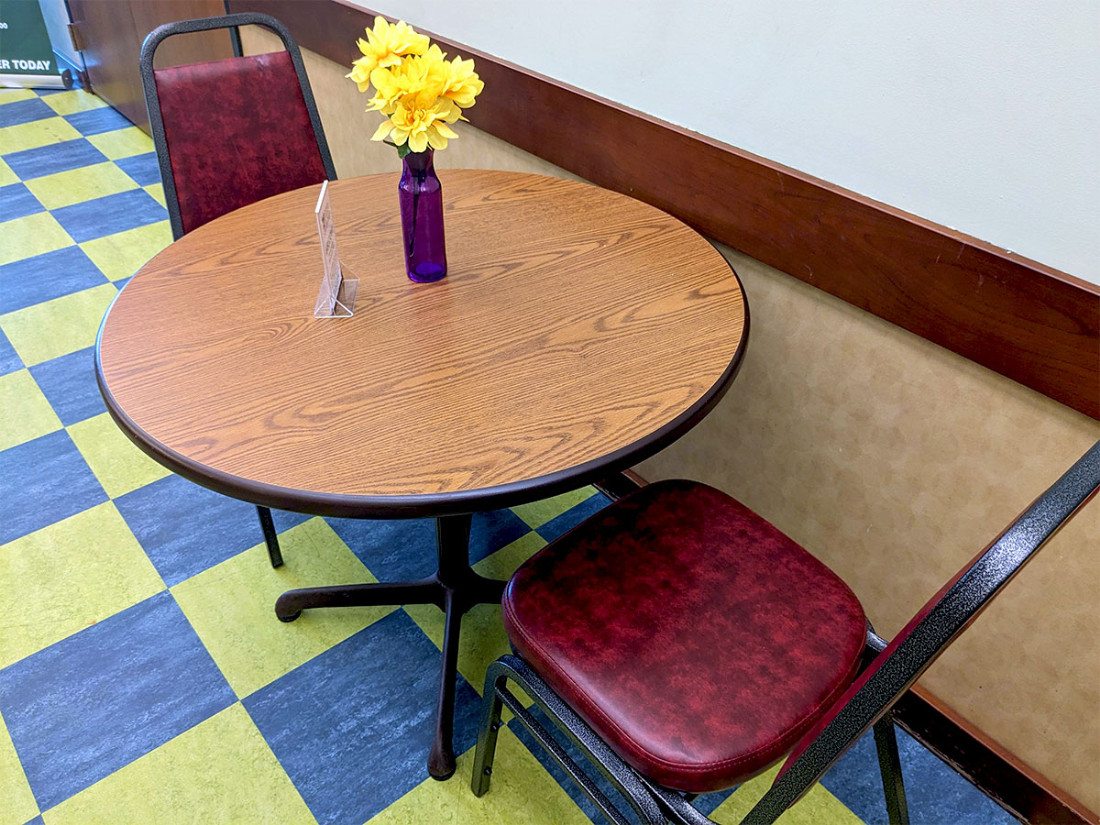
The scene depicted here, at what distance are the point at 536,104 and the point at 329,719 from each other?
4.54ft

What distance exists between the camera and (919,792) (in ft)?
4.82

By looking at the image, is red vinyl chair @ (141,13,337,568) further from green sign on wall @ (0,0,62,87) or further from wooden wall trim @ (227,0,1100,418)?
green sign on wall @ (0,0,62,87)

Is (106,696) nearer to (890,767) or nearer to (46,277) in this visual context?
(890,767)

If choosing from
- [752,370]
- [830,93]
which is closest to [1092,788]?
[752,370]

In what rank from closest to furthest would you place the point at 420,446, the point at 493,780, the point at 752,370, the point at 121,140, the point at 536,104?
1. the point at 420,446
2. the point at 493,780
3. the point at 752,370
4. the point at 536,104
5. the point at 121,140

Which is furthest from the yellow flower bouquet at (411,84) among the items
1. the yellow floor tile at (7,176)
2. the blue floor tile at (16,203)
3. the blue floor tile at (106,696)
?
the yellow floor tile at (7,176)

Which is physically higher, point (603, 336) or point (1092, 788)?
point (603, 336)

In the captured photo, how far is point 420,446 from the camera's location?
1.01 metres

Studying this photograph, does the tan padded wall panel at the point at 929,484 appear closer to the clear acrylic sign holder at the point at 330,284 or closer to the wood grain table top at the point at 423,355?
the wood grain table top at the point at 423,355

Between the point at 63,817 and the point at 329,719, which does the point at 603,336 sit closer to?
the point at 329,719

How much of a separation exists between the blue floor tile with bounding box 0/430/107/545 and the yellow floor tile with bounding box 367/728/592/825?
115 cm

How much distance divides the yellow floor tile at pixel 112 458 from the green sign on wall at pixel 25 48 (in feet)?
10.3

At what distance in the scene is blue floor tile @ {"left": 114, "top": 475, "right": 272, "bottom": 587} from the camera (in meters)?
1.85

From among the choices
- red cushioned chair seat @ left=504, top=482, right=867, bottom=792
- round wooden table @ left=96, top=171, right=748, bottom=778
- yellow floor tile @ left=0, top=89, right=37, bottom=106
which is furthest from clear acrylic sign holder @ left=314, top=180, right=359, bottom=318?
yellow floor tile @ left=0, top=89, right=37, bottom=106
